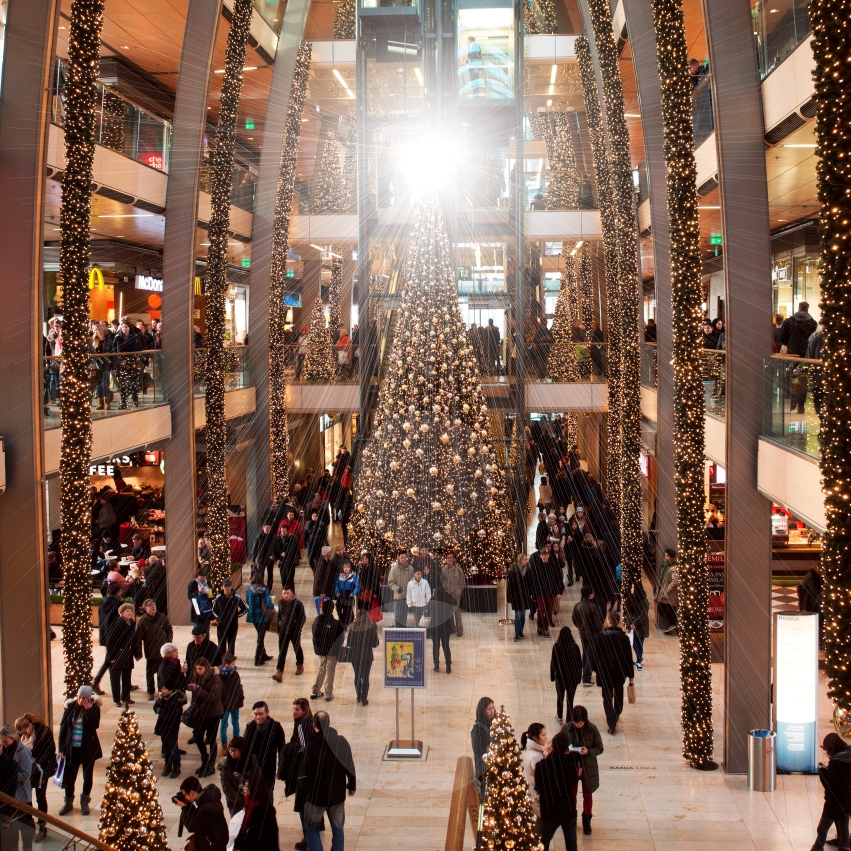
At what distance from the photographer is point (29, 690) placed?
36.3ft

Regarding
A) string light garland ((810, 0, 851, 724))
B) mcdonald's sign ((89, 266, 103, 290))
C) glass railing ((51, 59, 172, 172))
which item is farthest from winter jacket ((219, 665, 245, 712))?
mcdonald's sign ((89, 266, 103, 290))

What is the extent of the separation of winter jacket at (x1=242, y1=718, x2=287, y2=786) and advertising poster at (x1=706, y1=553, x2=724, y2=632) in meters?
7.30

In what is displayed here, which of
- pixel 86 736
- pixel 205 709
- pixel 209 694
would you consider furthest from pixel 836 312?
pixel 86 736

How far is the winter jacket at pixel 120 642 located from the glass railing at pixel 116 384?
2670 mm

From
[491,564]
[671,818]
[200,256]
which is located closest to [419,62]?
[200,256]

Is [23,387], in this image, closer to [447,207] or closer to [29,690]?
[29,690]

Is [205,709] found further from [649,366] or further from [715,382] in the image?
[649,366]

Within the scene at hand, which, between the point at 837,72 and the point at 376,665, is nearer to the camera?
the point at 837,72

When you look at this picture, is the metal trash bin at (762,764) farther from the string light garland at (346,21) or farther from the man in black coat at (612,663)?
the string light garland at (346,21)

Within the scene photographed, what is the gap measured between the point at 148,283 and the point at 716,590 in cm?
1678

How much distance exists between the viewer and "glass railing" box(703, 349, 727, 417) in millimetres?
13336

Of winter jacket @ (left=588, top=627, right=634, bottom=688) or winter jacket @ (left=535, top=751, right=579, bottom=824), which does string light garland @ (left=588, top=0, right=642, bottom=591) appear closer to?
winter jacket @ (left=588, top=627, right=634, bottom=688)

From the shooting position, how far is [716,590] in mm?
13469

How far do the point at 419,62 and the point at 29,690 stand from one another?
17.5m
